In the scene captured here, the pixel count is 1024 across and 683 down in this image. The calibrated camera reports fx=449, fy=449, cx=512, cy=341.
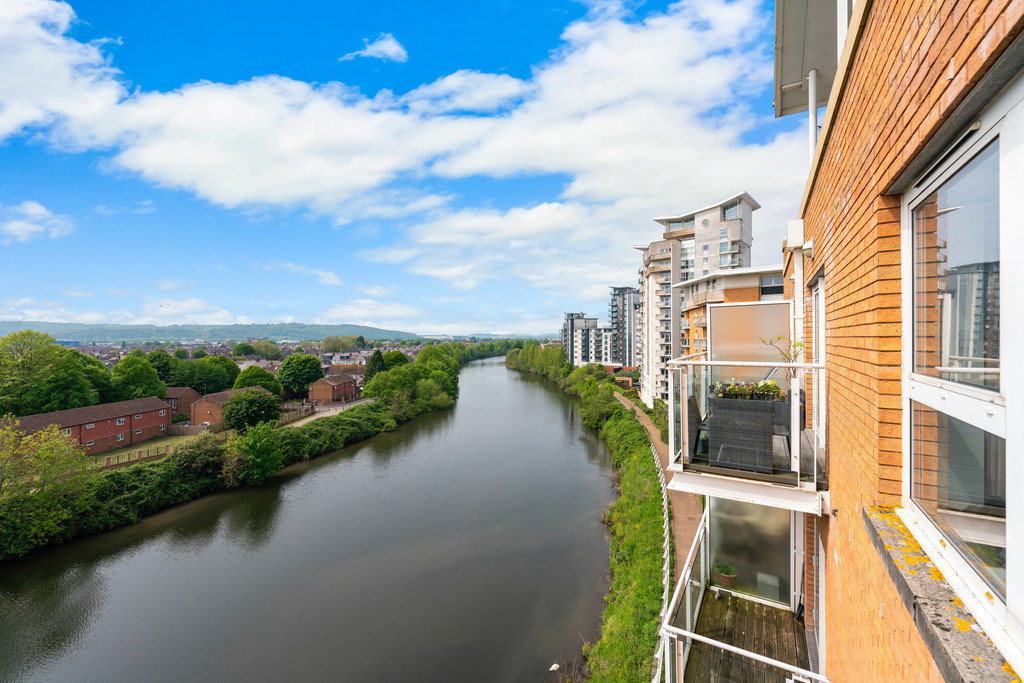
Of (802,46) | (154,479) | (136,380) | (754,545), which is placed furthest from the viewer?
(136,380)

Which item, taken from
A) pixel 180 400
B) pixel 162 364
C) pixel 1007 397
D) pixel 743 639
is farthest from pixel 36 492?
pixel 162 364

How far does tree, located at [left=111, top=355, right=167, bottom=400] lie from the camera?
3187 centimetres

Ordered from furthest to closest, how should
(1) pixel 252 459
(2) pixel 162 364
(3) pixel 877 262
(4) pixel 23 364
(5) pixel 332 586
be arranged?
1. (2) pixel 162 364
2. (4) pixel 23 364
3. (1) pixel 252 459
4. (5) pixel 332 586
5. (3) pixel 877 262

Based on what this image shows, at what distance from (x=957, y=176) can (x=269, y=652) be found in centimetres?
1296

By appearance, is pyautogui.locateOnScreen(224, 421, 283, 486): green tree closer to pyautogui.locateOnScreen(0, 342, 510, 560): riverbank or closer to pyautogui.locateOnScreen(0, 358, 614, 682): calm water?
pyautogui.locateOnScreen(0, 342, 510, 560): riverbank

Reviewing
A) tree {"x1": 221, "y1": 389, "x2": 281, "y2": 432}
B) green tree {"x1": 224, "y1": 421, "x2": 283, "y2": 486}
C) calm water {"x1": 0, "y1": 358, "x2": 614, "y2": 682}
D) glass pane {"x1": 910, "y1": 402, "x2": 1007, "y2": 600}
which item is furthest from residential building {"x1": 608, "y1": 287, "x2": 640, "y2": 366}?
glass pane {"x1": 910, "y1": 402, "x2": 1007, "y2": 600}

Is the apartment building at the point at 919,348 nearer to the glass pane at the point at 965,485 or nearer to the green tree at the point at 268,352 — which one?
the glass pane at the point at 965,485

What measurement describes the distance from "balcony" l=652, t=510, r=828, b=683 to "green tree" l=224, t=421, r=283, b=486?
19491 mm

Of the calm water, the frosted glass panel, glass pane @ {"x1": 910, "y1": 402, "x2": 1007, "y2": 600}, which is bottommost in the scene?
the calm water

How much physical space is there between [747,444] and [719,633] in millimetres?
3167

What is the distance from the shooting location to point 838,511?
10.3 feet

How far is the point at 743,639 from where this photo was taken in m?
5.54

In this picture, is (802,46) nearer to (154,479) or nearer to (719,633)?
(719,633)

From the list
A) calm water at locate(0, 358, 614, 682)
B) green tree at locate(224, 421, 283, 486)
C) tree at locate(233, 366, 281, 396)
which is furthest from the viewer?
tree at locate(233, 366, 281, 396)
